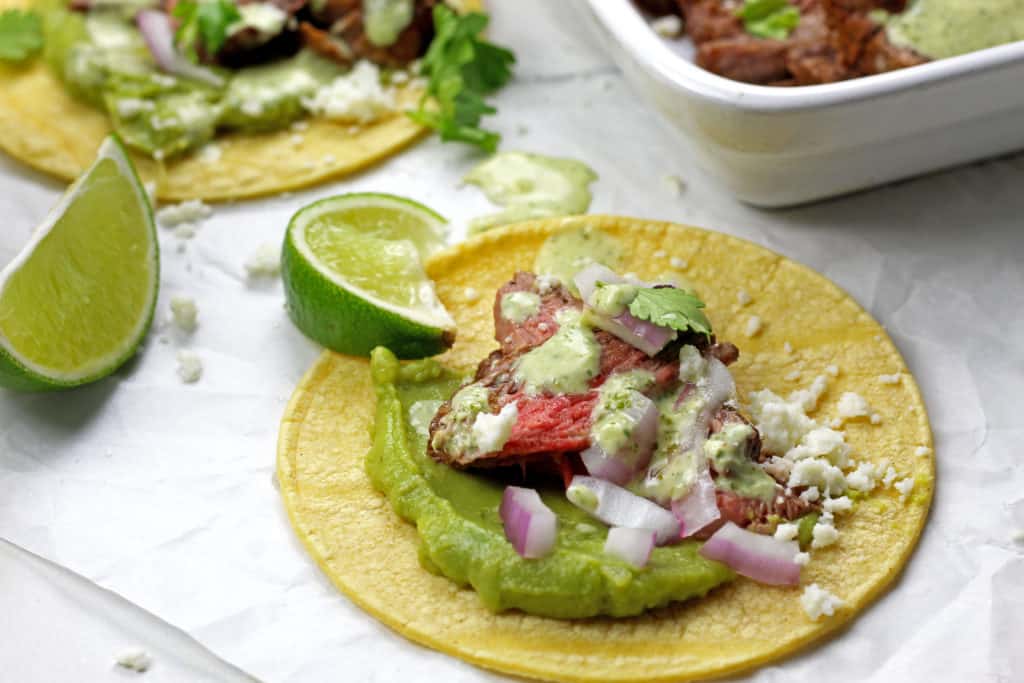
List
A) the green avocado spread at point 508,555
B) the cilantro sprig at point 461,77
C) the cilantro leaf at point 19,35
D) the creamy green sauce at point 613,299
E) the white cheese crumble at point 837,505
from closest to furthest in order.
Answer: the green avocado spread at point 508,555 → the white cheese crumble at point 837,505 → the creamy green sauce at point 613,299 → the cilantro sprig at point 461,77 → the cilantro leaf at point 19,35

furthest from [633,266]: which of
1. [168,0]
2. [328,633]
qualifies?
[168,0]

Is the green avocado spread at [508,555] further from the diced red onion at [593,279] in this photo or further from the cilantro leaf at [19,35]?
the cilantro leaf at [19,35]

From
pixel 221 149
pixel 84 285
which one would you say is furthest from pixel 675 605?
pixel 221 149

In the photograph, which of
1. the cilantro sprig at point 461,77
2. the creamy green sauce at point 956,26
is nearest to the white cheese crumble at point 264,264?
the cilantro sprig at point 461,77

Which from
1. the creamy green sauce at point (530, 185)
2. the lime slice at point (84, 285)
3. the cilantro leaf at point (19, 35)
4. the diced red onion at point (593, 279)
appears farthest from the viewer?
the cilantro leaf at point (19, 35)

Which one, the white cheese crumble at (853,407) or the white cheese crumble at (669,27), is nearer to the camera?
the white cheese crumble at (853,407)

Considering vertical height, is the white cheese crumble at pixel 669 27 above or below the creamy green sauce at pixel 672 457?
above

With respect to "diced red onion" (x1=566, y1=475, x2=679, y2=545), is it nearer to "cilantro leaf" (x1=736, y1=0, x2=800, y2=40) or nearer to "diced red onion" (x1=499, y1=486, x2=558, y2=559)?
"diced red onion" (x1=499, y1=486, x2=558, y2=559)

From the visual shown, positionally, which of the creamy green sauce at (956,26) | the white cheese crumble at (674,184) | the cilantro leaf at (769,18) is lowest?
the white cheese crumble at (674,184)
